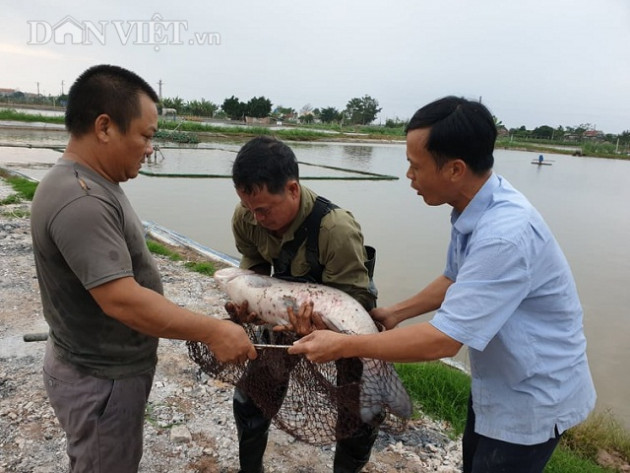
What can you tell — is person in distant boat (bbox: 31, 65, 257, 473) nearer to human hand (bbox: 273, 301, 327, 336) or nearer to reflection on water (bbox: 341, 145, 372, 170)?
human hand (bbox: 273, 301, 327, 336)

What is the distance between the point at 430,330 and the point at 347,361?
31.2 inches

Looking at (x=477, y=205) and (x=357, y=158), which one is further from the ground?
(x=477, y=205)

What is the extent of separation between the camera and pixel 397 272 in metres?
7.51

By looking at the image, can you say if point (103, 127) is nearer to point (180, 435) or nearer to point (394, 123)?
point (180, 435)

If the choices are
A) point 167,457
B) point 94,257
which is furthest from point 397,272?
point 94,257

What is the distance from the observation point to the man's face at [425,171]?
62.5 inches

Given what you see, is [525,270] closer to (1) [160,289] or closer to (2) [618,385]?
(1) [160,289]

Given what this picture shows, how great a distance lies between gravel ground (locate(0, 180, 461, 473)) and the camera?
2805 millimetres

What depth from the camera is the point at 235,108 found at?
181ft

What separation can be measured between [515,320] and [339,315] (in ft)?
2.68

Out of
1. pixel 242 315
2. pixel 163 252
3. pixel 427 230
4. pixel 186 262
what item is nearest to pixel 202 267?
pixel 186 262

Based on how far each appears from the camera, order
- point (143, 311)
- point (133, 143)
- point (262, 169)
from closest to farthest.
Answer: point (143, 311), point (133, 143), point (262, 169)

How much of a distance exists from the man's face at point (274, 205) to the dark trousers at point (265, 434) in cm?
67

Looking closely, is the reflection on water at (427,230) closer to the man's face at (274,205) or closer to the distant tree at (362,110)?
the man's face at (274,205)
